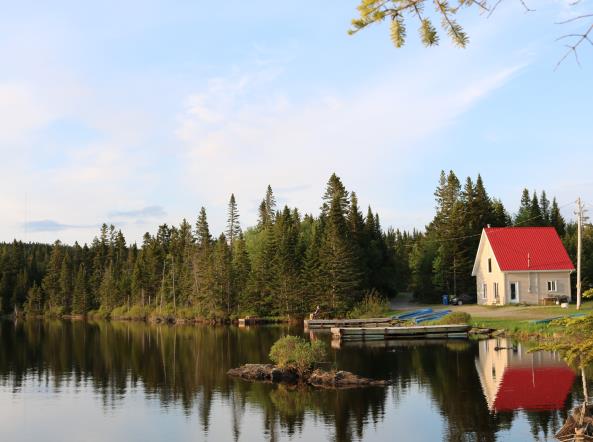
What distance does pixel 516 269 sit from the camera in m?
62.9

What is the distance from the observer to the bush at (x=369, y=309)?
220ft

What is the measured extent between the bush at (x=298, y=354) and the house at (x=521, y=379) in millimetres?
8301

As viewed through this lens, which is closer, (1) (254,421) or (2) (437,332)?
(1) (254,421)

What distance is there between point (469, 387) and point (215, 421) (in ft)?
39.2

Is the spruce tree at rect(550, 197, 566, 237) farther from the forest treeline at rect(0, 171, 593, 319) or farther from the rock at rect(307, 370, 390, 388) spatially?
the rock at rect(307, 370, 390, 388)

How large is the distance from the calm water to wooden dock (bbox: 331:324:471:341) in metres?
5.26

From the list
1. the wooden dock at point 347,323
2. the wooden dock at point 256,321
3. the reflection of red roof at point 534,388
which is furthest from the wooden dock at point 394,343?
the wooden dock at point 256,321

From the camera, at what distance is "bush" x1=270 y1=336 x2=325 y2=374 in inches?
1277

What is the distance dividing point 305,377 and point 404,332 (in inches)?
866

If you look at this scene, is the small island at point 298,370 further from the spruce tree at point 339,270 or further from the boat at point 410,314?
Result: the spruce tree at point 339,270

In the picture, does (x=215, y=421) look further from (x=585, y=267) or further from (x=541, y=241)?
(x=585, y=267)

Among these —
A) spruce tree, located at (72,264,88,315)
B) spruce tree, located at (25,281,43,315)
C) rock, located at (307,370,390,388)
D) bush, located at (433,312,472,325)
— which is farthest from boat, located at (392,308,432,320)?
spruce tree, located at (25,281,43,315)

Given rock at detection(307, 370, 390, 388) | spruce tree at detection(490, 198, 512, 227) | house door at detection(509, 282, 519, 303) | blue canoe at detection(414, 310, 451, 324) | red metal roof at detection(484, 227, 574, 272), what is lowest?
rock at detection(307, 370, 390, 388)

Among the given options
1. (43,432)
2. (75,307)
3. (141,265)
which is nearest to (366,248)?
(141,265)
